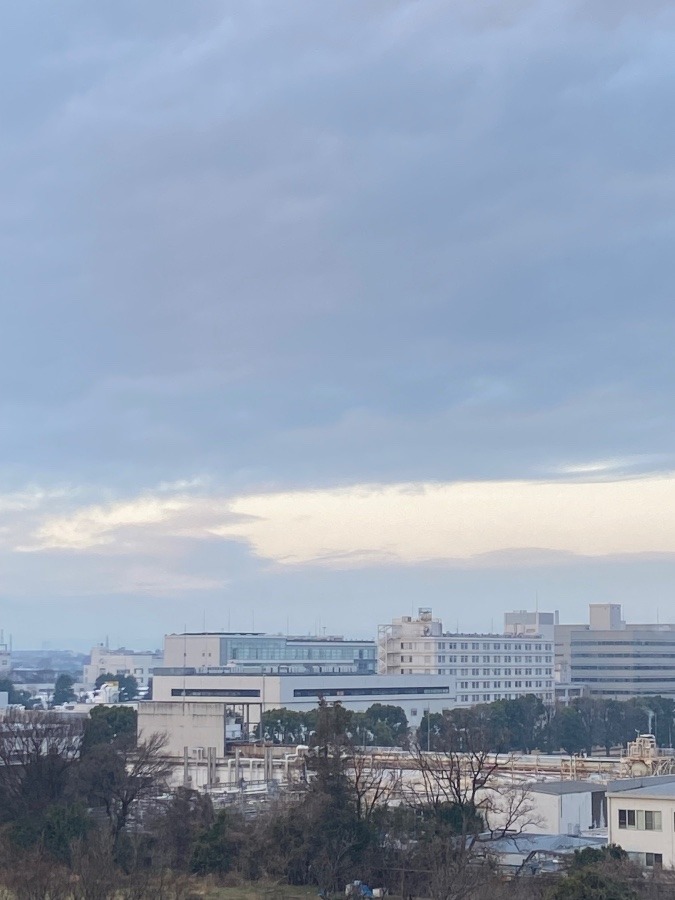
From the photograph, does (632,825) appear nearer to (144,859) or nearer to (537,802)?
(537,802)

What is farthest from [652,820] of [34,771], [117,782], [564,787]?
[34,771]

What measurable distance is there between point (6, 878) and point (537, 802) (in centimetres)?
2078

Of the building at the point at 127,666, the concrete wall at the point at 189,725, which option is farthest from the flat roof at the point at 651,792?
the building at the point at 127,666

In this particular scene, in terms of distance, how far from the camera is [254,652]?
12675 centimetres

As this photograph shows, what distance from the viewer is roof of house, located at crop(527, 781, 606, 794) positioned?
1953 inches

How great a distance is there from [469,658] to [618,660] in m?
26.3

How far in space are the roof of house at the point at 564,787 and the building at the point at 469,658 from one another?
6476 centimetres

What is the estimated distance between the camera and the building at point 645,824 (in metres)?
38.4

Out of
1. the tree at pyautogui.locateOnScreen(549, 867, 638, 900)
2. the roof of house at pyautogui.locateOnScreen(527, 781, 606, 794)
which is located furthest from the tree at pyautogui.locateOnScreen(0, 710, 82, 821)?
the tree at pyautogui.locateOnScreen(549, 867, 638, 900)

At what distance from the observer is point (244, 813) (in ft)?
152

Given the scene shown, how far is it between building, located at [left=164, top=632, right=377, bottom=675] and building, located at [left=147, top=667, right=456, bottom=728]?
1326cm

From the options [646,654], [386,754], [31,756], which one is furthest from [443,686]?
[31,756]

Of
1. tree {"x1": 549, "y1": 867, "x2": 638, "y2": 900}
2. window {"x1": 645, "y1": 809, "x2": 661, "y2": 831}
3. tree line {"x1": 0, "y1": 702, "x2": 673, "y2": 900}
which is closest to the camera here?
tree {"x1": 549, "y1": 867, "x2": 638, "y2": 900}

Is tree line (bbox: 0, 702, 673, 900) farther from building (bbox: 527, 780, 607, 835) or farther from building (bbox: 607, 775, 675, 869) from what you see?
building (bbox: 607, 775, 675, 869)
